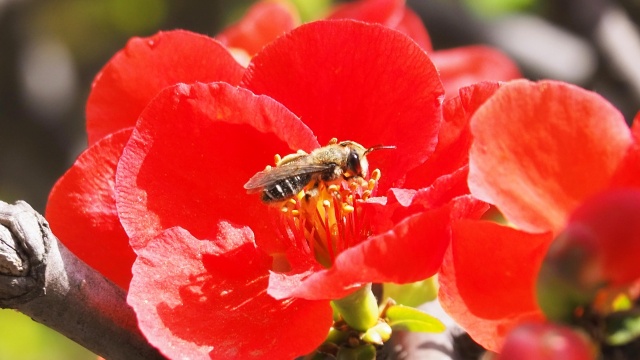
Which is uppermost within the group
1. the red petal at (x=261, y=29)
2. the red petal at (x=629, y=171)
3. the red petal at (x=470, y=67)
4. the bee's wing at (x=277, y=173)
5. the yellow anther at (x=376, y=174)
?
the red petal at (x=629, y=171)

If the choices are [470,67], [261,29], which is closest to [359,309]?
[261,29]

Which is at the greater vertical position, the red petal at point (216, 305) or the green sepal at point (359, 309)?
the red petal at point (216, 305)

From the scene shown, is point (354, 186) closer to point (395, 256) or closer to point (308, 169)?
point (308, 169)

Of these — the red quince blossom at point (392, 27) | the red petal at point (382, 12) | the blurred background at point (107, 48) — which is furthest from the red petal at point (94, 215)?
the blurred background at point (107, 48)

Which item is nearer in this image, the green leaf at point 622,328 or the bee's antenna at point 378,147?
the green leaf at point 622,328

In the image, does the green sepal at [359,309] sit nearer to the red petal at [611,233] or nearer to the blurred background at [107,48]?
the red petal at [611,233]

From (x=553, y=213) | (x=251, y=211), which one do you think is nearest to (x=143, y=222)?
(x=251, y=211)

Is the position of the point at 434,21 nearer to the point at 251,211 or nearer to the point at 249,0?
the point at 249,0

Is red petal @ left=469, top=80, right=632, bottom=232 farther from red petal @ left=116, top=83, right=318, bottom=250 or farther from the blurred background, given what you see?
the blurred background

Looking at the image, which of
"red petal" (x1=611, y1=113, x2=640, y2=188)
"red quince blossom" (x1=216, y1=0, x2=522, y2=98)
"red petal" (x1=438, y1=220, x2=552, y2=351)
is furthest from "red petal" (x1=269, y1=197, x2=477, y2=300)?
"red quince blossom" (x1=216, y1=0, x2=522, y2=98)
